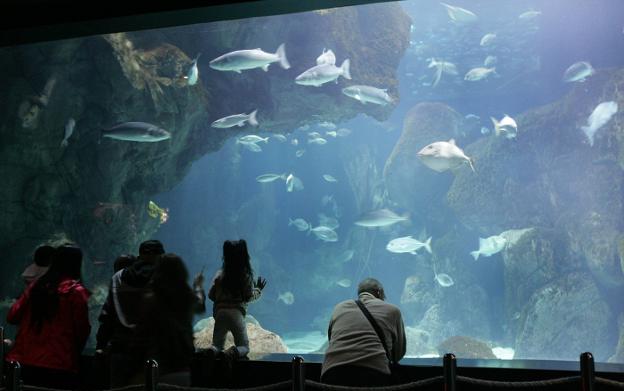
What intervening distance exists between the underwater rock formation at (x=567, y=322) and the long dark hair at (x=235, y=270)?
40.7 feet

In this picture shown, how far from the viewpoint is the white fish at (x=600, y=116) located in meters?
14.7

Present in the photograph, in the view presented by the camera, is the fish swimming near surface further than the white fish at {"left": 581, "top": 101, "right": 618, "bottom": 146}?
No

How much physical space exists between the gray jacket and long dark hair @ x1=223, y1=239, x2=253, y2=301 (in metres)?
0.77

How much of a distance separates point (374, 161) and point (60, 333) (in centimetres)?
2487

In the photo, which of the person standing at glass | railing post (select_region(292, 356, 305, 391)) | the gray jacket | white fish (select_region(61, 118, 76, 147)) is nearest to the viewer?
railing post (select_region(292, 356, 305, 391))

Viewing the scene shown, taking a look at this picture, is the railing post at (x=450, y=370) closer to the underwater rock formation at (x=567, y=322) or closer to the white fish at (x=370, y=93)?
the white fish at (x=370, y=93)

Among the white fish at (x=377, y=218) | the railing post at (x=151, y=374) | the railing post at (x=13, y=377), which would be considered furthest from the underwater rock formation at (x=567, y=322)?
the railing post at (x=13, y=377)

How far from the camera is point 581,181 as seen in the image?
15.2 meters

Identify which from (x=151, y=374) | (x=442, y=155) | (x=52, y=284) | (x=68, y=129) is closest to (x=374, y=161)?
(x=442, y=155)

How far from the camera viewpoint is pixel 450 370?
2822 millimetres

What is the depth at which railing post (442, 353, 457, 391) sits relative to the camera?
111 inches

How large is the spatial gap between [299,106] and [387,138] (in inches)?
1356

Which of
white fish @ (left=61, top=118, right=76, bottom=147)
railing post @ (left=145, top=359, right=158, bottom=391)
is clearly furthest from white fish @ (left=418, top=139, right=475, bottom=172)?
railing post @ (left=145, top=359, right=158, bottom=391)

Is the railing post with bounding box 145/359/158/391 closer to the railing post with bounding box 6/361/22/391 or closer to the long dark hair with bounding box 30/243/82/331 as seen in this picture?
the railing post with bounding box 6/361/22/391
